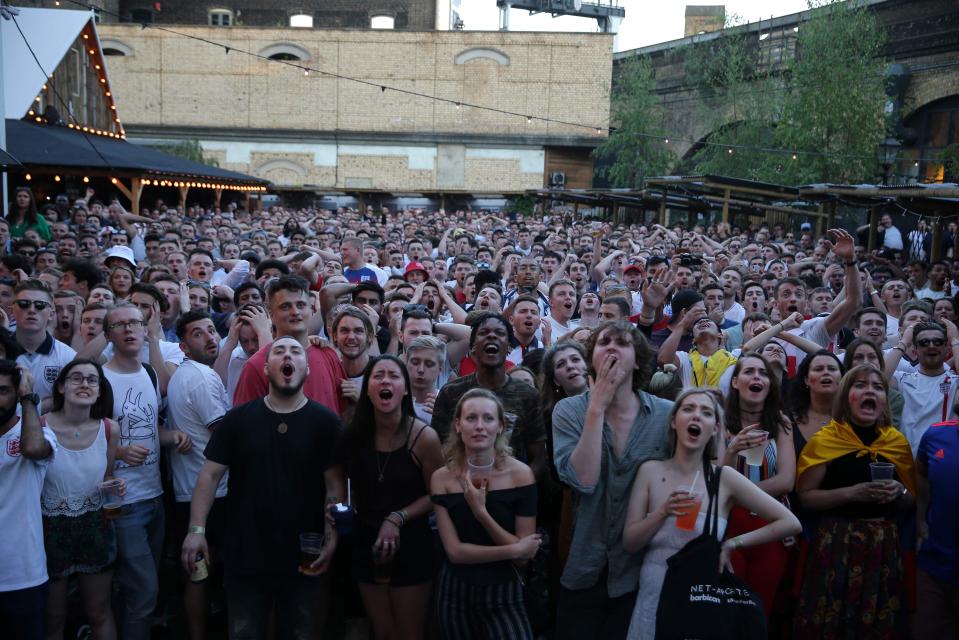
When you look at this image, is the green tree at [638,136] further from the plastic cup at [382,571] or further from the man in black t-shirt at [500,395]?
the plastic cup at [382,571]

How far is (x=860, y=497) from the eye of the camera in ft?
14.8

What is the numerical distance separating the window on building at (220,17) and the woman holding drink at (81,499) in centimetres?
5024

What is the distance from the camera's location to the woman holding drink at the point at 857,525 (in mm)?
4488

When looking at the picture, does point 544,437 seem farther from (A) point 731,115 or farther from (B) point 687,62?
(B) point 687,62

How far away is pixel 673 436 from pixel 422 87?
43.2m

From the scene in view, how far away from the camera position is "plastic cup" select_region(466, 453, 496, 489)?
4164 millimetres

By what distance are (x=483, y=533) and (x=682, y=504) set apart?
88cm

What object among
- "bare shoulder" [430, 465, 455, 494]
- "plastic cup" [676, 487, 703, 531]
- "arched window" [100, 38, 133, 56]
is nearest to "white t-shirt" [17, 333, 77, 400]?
"bare shoulder" [430, 465, 455, 494]

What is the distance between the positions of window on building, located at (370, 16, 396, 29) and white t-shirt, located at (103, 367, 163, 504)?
4949 cm

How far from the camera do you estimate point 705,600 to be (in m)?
3.80

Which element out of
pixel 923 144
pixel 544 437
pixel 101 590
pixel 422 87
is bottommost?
pixel 101 590

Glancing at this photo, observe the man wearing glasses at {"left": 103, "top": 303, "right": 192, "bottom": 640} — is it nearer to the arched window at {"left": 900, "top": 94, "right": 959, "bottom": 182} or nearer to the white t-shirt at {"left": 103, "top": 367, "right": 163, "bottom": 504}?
the white t-shirt at {"left": 103, "top": 367, "right": 163, "bottom": 504}

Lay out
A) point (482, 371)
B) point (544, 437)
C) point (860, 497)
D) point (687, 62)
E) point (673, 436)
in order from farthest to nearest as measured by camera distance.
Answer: point (687, 62) → point (482, 371) → point (544, 437) → point (860, 497) → point (673, 436)

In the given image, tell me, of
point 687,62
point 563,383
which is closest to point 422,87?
point 687,62
